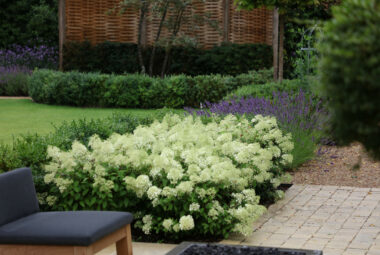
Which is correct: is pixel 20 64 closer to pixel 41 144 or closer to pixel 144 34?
pixel 144 34

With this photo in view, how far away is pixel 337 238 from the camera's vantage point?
489cm

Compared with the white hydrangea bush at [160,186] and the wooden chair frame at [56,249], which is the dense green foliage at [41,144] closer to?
the white hydrangea bush at [160,186]

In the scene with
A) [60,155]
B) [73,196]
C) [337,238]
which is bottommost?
[337,238]

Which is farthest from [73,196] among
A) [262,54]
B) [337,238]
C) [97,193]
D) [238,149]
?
[262,54]

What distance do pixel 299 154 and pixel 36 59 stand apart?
1269cm

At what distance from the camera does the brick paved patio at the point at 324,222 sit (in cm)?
475

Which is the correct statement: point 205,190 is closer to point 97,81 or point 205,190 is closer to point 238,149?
point 238,149

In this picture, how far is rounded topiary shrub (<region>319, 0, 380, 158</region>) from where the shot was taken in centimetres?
206

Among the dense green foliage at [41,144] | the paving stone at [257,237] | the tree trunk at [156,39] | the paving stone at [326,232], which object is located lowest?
the paving stone at [326,232]

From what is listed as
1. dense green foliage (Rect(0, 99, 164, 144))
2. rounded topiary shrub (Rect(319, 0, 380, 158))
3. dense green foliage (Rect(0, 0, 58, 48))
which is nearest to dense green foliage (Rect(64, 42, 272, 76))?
dense green foliage (Rect(0, 99, 164, 144))

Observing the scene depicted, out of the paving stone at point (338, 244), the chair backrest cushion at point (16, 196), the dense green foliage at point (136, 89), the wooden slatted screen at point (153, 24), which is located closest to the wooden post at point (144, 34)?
the wooden slatted screen at point (153, 24)

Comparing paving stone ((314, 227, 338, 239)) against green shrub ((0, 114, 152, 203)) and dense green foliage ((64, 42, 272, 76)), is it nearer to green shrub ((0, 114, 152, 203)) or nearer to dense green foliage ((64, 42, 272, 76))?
green shrub ((0, 114, 152, 203))

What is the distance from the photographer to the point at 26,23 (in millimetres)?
20703

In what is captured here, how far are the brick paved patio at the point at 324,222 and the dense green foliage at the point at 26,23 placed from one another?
1521 centimetres
